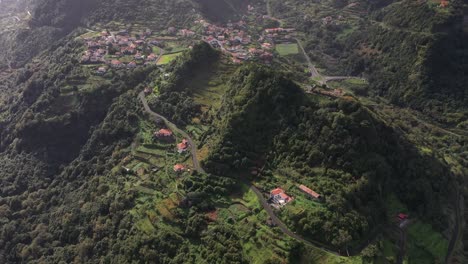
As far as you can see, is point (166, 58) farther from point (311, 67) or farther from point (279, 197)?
point (279, 197)

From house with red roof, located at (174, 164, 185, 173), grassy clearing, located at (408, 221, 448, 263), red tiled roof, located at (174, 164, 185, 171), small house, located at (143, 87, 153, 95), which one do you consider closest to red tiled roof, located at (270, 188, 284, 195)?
house with red roof, located at (174, 164, 185, 173)

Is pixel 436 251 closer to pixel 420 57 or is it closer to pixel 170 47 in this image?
pixel 420 57

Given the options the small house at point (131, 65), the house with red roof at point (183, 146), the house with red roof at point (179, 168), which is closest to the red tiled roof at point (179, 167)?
the house with red roof at point (179, 168)

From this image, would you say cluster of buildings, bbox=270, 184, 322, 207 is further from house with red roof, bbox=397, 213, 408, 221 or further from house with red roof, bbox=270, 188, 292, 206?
house with red roof, bbox=397, 213, 408, 221

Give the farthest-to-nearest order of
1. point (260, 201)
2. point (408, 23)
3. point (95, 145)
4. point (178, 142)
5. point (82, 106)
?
1. point (408, 23)
2. point (82, 106)
3. point (95, 145)
4. point (178, 142)
5. point (260, 201)

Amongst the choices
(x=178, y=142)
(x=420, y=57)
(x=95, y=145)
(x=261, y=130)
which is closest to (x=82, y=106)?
(x=95, y=145)

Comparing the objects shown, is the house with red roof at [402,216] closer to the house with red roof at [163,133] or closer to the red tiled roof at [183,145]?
the red tiled roof at [183,145]

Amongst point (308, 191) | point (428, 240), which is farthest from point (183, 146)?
point (428, 240)
